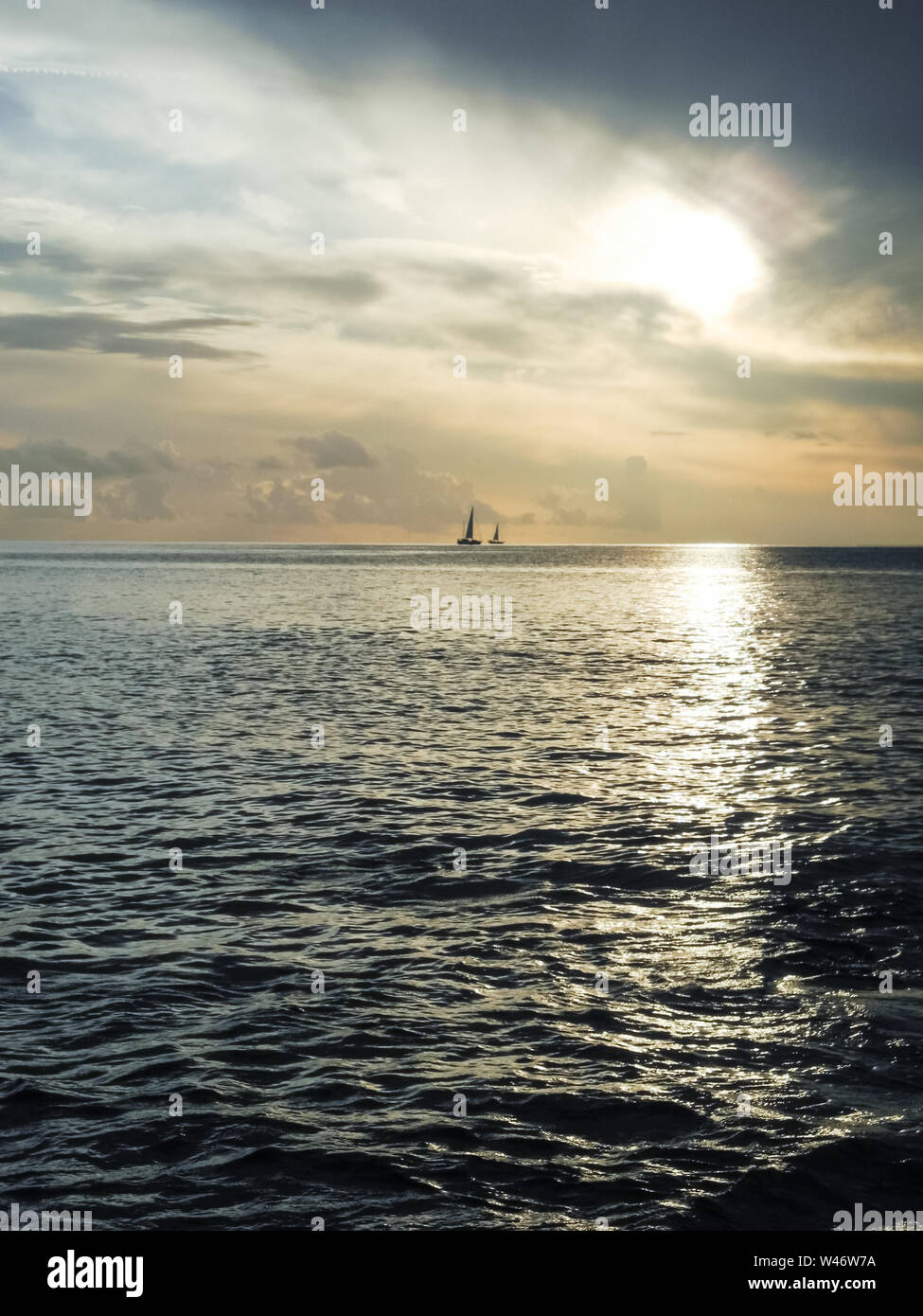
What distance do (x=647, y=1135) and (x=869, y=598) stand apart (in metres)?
145

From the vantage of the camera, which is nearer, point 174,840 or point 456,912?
point 456,912

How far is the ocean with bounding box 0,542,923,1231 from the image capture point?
1188 centimetres

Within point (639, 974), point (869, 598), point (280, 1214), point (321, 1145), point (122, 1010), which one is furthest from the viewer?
point (869, 598)

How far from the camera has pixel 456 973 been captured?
57.2ft

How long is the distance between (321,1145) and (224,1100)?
168cm

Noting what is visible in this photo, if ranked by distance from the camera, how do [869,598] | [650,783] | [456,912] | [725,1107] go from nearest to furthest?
[725,1107]
[456,912]
[650,783]
[869,598]

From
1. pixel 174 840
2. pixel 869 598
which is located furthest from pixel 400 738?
pixel 869 598

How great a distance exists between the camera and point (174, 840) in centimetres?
2522

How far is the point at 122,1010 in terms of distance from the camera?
1581cm

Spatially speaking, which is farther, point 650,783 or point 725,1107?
point 650,783

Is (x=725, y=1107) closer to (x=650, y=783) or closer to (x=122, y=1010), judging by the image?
(x=122, y=1010)

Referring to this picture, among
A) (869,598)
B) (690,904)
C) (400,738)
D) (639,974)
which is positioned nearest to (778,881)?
(690,904)

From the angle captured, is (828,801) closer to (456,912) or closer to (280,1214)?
(456,912)

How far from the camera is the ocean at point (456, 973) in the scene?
11.9 metres
